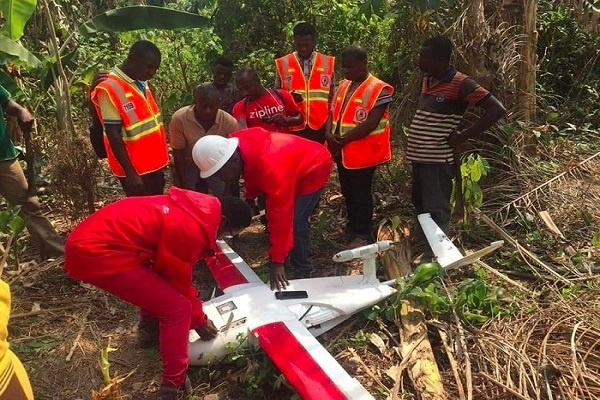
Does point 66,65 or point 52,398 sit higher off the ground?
point 66,65

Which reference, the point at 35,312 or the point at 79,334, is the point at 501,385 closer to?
the point at 79,334

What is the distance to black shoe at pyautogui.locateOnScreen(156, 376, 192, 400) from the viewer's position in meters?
2.86

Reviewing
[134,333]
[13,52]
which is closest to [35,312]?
[134,333]

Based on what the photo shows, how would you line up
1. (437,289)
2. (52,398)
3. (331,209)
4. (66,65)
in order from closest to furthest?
(52,398) → (437,289) → (331,209) → (66,65)

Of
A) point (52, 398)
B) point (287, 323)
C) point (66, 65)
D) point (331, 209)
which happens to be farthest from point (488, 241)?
point (66, 65)

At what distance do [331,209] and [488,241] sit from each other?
1.66 metres

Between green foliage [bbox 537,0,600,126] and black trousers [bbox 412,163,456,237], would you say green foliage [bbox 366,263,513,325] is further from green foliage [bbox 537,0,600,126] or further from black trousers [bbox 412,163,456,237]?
green foliage [bbox 537,0,600,126]

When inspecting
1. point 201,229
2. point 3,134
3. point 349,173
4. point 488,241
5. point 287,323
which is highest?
point 3,134

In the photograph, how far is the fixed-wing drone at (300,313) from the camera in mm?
2803

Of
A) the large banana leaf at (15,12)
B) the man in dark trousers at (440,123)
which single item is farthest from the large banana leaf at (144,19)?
the man in dark trousers at (440,123)

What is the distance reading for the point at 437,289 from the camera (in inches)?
146

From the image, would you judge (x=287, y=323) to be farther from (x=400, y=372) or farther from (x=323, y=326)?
(x=400, y=372)

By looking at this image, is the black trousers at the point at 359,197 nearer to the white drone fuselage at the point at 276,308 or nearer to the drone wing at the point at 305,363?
the white drone fuselage at the point at 276,308

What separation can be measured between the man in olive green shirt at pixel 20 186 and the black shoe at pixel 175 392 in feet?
7.19
